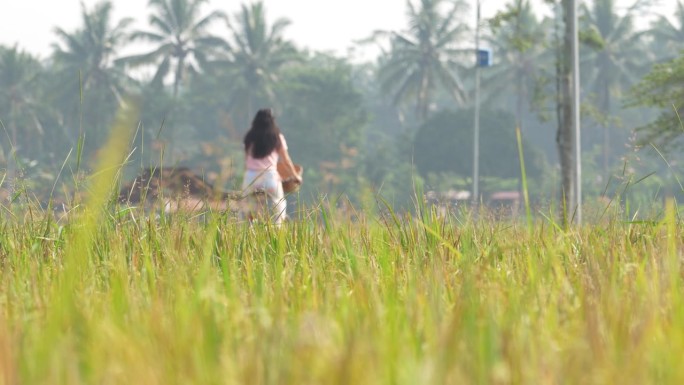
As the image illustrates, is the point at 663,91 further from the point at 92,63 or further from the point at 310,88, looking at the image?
the point at 92,63

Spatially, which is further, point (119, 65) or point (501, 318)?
point (119, 65)

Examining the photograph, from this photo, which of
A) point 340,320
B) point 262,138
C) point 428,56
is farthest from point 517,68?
point 340,320

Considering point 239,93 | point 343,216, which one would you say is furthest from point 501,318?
point 239,93

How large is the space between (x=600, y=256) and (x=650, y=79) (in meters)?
18.0

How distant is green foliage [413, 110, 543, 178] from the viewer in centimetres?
5856

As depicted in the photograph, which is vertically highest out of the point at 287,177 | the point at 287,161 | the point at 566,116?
the point at 287,161

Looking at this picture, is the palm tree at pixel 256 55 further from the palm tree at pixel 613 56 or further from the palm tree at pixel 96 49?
the palm tree at pixel 613 56

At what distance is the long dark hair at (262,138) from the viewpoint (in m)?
8.30

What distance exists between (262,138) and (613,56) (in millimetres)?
64990

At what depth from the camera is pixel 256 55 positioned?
70.8m

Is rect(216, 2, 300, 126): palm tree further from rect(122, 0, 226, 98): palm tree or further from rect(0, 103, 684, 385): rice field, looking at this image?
rect(0, 103, 684, 385): rice field

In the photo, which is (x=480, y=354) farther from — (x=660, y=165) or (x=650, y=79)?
(x=660, y=165)

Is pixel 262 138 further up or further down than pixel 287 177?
further up

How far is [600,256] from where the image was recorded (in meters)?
3.21
